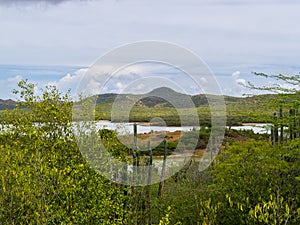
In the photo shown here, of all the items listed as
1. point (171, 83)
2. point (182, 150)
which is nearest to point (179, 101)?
point (171, 83)

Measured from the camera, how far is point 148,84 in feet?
41.6

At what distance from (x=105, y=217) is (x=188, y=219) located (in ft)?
10.7

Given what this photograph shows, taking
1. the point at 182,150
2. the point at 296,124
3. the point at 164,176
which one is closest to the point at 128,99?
the point at 164,176

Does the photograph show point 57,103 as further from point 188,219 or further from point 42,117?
point 188,219

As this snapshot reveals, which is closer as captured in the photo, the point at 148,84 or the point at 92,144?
the point at 92,144

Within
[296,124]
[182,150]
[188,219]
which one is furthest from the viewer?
[182,150]

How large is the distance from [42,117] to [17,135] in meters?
0.84

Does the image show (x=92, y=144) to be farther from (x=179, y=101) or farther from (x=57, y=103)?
(x=179, y=101)

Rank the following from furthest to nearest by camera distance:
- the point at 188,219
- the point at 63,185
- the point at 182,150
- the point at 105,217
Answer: the point at 182,150 < the point at 188,219 < the point at 105,217 < the point at 63,185

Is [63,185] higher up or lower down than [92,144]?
lower down

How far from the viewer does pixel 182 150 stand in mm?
25297

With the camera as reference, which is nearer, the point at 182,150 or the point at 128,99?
the point at 128,99

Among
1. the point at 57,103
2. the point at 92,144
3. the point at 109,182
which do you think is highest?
the point at 57,103

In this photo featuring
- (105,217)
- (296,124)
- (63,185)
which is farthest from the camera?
(296,124)
